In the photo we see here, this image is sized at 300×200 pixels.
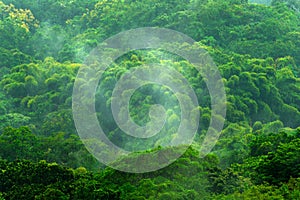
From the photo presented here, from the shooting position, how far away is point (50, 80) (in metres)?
46.5

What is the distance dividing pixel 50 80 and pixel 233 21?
14843 millimetres

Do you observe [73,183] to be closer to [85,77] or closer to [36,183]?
[36,183]

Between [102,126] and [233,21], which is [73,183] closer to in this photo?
[102,126]

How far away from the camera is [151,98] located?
137 ft

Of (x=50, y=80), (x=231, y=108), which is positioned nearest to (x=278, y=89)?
(x=231, y=108)

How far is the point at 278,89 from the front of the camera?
45156mm

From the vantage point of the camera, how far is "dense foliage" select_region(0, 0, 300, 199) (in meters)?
25.3

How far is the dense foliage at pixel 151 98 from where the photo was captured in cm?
2527

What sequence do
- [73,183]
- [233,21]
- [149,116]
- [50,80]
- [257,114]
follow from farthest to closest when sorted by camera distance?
[233,21] → [50,80] → [257,114] → [149,116] → [73,183]

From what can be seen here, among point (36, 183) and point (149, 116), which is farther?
point (149, 116)

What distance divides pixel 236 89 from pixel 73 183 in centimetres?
2004

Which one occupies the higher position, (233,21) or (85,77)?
(233,21)

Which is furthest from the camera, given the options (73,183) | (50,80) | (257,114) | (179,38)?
(179,38)

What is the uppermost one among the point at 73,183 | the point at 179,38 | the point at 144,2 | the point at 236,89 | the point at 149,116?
the point at 144,2
